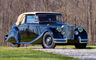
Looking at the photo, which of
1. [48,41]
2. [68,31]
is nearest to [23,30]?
[48,41]

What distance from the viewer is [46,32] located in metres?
12.5

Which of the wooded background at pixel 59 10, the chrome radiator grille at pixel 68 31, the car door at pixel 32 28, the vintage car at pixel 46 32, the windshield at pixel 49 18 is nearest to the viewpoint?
the vintage car at pixel 46 32

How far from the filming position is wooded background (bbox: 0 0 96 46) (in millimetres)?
16609

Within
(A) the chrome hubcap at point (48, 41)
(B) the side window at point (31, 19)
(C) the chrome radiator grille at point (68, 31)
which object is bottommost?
(A) the chrome hubcap at point (48, 41)

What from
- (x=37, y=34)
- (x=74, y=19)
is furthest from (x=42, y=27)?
(x=74, y=19)

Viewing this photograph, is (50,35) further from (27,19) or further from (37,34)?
(27,19)

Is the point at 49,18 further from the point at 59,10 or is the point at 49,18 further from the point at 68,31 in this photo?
the point at 59,10

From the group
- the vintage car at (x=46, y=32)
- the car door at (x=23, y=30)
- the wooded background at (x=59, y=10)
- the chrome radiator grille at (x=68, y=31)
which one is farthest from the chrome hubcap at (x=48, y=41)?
the wooded background at (x=59, y=10)

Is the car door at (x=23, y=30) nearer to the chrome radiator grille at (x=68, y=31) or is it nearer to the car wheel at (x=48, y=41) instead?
the car wheel at (x=48, y=41)

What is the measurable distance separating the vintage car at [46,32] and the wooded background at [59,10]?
2593mm

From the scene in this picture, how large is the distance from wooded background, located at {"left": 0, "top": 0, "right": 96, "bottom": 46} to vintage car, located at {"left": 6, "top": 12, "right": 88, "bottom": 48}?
2.59m

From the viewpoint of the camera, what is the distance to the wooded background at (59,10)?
1661 centimetres

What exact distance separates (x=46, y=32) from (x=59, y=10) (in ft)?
14.9

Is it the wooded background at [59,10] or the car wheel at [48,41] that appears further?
the wooded background at [59,10]
